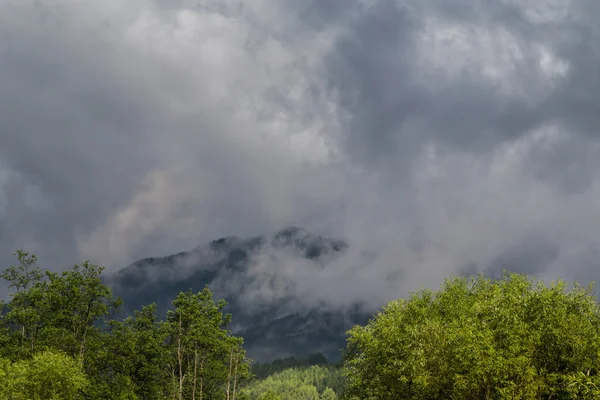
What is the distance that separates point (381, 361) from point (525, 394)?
24293mm

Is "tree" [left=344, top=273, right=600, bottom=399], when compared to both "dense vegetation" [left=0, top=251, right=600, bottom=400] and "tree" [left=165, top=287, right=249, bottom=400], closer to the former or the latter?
"dense vegetation" [left=0, top=251, right=600, bottom=400]

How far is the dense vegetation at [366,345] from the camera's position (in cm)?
3384

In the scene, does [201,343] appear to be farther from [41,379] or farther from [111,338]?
[41,379]

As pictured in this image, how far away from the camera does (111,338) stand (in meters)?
71.7

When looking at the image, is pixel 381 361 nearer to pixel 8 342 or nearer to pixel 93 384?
pixel 93 384

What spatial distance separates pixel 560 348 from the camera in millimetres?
34812

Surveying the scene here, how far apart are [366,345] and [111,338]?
4122 cm

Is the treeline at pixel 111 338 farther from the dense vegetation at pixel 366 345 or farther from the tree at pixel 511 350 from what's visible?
the tree at pixel 511 350

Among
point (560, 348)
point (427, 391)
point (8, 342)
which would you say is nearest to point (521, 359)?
point (560, 348)

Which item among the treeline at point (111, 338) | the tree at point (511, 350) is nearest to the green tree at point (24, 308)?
the treeline at point (111, 338)

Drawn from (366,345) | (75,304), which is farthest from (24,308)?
(366,345)

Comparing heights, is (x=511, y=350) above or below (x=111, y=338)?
below

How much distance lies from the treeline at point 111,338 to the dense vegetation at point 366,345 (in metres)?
0.20

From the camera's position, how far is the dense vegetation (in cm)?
3384
